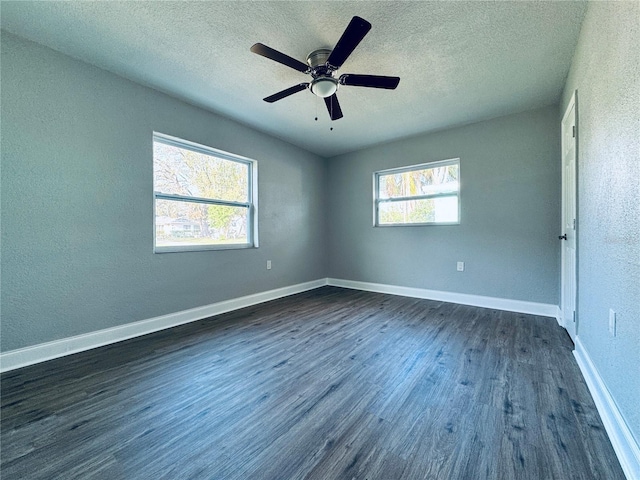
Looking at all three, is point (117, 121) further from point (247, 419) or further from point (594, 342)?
→ point (594, 342)

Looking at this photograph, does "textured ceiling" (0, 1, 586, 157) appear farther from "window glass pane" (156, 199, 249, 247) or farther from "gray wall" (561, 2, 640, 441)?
"window glass pane" (156, 199, 249, 247)

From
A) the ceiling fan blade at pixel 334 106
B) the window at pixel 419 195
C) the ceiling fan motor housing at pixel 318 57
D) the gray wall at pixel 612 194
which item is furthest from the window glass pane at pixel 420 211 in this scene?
the ceiling fan motor housing at pixel 318 57

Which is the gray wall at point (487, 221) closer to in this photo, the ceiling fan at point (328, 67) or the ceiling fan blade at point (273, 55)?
the ceiling fan at point (328, 67)

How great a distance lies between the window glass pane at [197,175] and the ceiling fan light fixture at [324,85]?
69.9 inches

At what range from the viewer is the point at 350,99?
294cm

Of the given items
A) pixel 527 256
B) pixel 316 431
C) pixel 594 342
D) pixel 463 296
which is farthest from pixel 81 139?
pixel 527 256

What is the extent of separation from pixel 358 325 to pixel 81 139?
10.4 ft

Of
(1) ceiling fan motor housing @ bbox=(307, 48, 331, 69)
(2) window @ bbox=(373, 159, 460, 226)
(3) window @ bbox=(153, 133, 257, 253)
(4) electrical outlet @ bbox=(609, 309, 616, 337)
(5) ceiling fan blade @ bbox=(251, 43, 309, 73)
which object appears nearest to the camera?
(4) electrical outlet @ bbox=(609, 309, 616, 337)

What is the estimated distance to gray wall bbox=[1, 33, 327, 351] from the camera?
2.00 metres

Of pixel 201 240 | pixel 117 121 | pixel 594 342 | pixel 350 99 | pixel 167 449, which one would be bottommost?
pixel 167 449

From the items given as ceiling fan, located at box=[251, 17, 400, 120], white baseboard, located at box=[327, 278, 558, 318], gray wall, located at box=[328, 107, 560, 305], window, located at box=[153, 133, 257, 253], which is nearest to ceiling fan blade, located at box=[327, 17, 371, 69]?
ceiling fan, located at box=[251, 17, 400, 120]

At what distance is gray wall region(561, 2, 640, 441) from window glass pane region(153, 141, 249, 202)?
355 centimetres

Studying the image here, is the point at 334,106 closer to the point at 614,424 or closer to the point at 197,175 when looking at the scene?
the point at 197,175

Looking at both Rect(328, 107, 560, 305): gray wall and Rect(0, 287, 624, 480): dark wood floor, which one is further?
Rect(328, 107, 560, 305): gray wall
